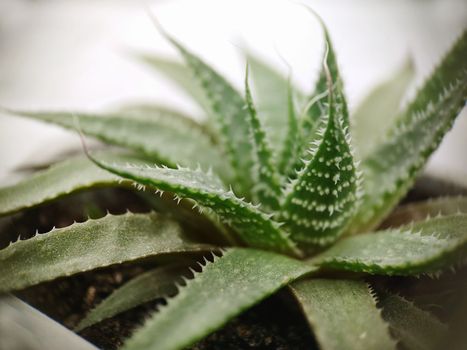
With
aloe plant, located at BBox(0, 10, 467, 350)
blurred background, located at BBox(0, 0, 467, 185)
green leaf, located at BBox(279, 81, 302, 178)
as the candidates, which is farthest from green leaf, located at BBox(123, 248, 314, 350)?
blurred background, located at BBox(0, 0, 467, 185)

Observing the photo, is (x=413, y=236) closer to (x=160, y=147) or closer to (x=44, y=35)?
(x=160, y=147)

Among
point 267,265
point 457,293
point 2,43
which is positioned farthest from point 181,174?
point 2,43

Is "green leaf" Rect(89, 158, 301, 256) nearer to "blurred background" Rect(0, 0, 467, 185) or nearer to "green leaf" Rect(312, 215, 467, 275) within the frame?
"green leaf" Rect(312, 215, 467, 275)

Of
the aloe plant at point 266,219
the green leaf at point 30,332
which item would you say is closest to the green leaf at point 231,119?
the aloe plant at point 266,219

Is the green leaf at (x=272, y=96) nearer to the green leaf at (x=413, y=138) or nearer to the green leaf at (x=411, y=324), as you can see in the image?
the green leaf at (x=413, y=138)

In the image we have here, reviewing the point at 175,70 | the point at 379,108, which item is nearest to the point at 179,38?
the point at 175,70

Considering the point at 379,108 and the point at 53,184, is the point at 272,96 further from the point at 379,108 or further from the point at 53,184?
the point at 53,184
